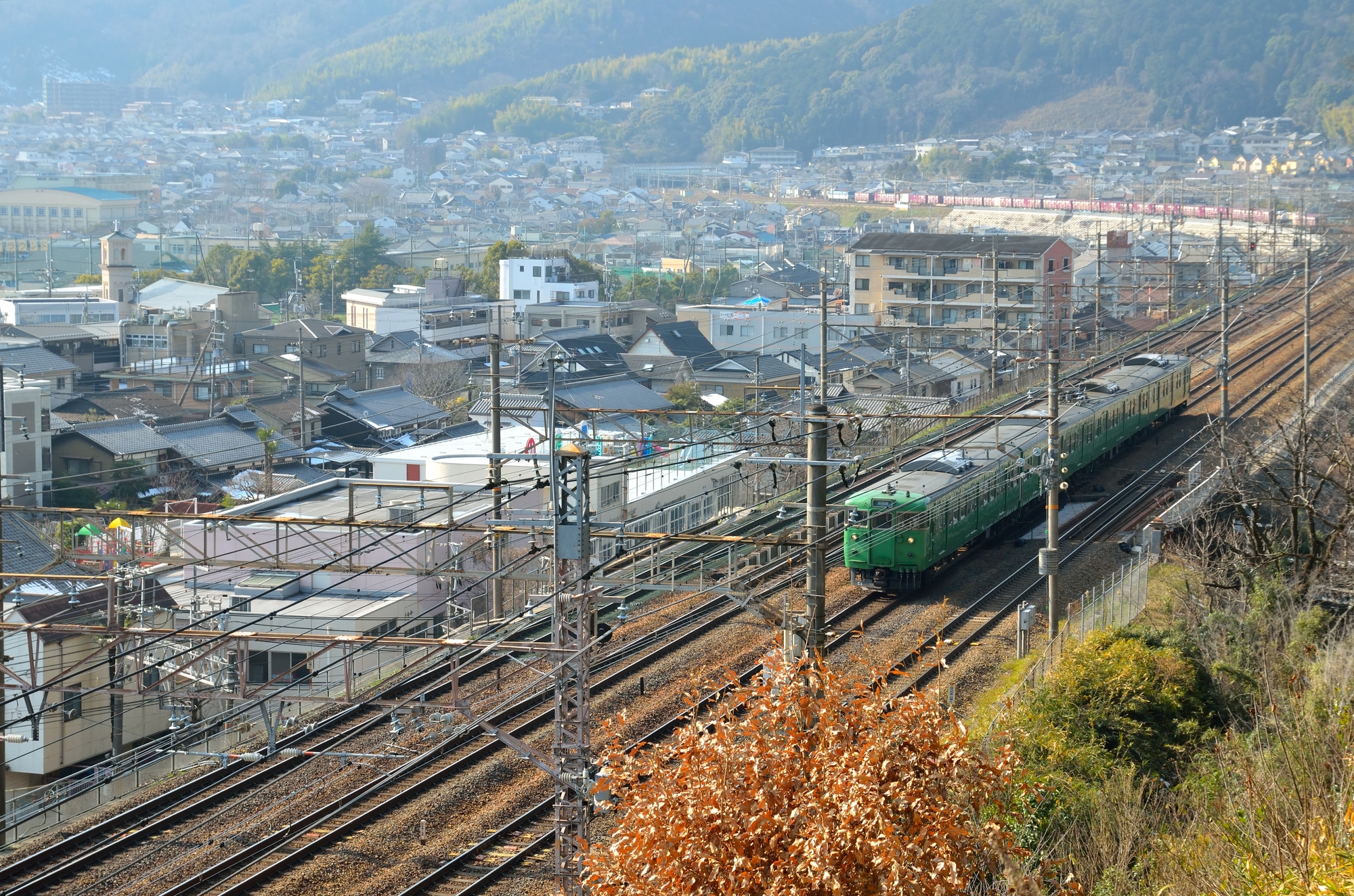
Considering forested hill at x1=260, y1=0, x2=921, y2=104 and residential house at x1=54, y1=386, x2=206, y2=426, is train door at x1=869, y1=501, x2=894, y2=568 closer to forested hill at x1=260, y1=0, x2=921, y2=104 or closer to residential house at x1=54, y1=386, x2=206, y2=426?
residential house at x1=54, y1=386, x2=206, y2=426

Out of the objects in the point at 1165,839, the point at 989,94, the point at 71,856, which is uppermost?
the point at 989,94

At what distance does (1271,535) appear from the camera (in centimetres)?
1352

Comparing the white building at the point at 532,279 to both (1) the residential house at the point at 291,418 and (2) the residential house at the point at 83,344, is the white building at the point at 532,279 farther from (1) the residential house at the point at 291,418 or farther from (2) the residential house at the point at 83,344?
(1) the residential house at the point at 291,418

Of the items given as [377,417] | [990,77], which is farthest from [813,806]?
[990,77]

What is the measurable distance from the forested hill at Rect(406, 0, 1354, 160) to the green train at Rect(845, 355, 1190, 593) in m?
96.3

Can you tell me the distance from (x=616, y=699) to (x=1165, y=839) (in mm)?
4693

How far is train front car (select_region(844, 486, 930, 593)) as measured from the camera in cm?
1247

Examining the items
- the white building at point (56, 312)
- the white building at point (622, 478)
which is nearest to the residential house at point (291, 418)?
the white building at point (622, 478)

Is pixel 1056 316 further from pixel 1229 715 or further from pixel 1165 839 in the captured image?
pixel 1165 839

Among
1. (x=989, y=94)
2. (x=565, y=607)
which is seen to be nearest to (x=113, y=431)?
(x=565, y=607)

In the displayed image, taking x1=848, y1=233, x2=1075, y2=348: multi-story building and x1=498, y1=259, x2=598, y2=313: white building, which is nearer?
x1=848, y1=233, x2=1075, y2=348: multi-story building

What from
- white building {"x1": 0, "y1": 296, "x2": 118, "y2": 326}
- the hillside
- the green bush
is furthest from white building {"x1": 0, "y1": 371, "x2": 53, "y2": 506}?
the hillside

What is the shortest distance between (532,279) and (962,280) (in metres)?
13.7

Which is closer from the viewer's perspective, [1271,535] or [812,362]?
[1271,535]
